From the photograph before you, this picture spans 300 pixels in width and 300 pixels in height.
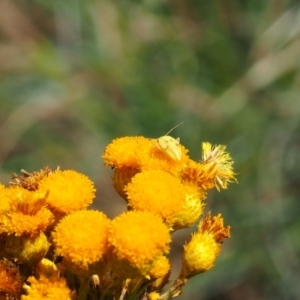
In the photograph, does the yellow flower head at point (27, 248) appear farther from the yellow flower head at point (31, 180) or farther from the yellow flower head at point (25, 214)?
the yellow flower head at point (31, 180)

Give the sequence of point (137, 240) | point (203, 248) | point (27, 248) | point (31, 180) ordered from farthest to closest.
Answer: point (31, 180)
point (203, 248)
point (27, 248)
point (137, 240)

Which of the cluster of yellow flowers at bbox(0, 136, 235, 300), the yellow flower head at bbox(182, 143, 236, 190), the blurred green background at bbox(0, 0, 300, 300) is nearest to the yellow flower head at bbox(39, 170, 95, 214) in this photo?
the cluster of yellow flowers at bbox(0, 136, 235, 300)

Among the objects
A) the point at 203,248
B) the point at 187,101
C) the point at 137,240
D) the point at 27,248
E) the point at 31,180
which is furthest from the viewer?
the point at 187,101

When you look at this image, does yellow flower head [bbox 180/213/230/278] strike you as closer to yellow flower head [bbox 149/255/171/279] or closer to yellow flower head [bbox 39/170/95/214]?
yellow flower head [bbox 149/255/171/279]

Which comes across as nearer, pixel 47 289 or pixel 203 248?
pixel 47 289

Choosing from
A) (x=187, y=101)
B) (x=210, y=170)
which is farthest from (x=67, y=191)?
(x=187, y=101)

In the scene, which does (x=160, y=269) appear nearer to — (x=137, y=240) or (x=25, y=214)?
(x=137, y=240)

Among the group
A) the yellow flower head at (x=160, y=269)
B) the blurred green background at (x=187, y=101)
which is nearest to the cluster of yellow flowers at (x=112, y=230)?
the yellow flower head at (x=160, y=269)
